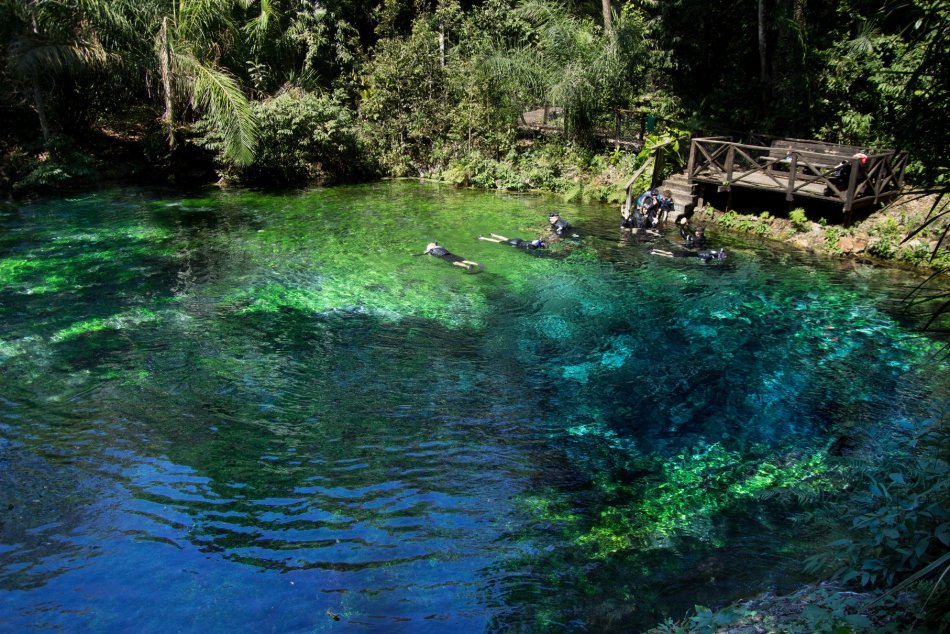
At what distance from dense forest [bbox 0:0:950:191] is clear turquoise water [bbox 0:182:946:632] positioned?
6.98 meters

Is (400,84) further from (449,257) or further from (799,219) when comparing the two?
(799,219)

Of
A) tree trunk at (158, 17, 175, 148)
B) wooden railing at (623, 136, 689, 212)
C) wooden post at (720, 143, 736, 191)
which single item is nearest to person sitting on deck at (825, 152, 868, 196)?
wooden post at (720, 143, 736, 191)

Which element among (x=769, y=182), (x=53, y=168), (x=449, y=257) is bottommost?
(x=449, y=257)

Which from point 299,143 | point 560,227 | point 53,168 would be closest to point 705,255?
point 560,227

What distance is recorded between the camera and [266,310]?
12.0 m

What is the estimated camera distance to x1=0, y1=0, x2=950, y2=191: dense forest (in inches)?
749

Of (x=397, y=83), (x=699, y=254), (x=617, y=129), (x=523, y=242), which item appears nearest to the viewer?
(x=699, y=254)

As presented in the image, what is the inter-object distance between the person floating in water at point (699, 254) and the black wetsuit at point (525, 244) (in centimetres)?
262

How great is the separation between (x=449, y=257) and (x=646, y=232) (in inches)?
218

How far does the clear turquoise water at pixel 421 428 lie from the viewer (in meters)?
5.63

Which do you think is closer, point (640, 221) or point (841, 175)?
point (841, 175)

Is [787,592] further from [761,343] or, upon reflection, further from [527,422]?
[761,343]

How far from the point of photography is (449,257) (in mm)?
14711

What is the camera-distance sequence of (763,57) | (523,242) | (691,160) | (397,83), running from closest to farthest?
(523,242)
(691,160)
(763,57)
(397,83)
